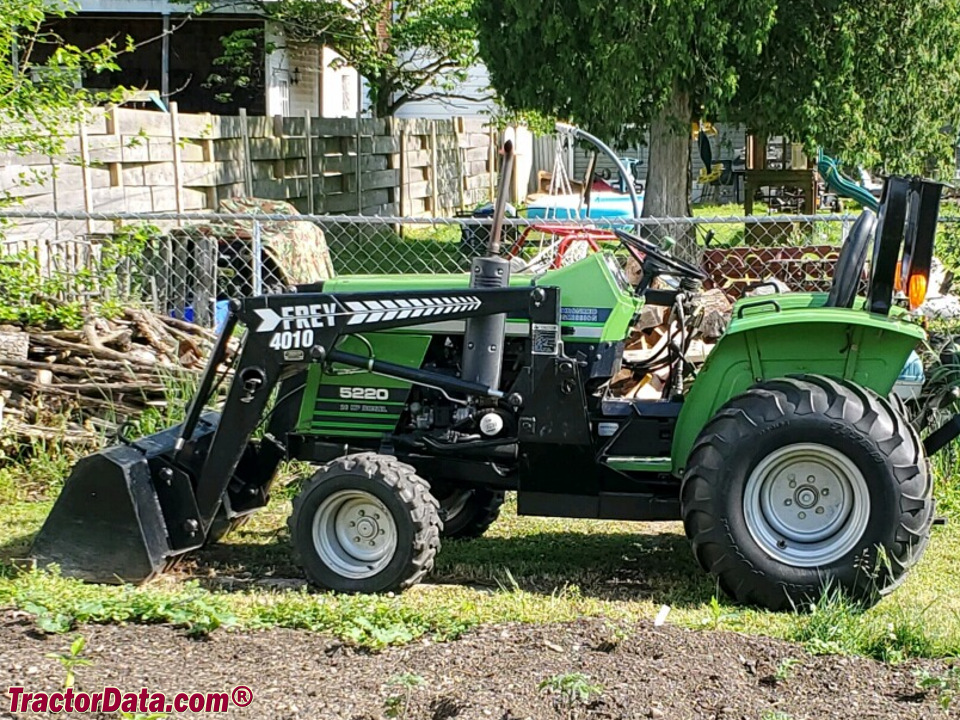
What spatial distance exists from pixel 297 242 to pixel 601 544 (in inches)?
214

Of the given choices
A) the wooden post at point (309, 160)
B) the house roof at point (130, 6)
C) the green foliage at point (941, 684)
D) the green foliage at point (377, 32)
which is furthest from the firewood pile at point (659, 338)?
the house roof at point (130, 6)

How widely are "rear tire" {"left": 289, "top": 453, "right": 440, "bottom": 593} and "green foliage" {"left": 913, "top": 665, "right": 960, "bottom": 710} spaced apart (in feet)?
7.00

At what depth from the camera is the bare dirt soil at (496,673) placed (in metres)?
4.13

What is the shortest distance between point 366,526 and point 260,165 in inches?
514

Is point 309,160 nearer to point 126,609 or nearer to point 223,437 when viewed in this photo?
point 223,437

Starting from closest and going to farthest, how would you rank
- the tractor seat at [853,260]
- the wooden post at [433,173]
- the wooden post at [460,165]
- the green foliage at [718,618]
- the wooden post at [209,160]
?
the green foliage at [718,618] → the tractor seat at [853,260] → the wooden post at [209,160] → the wooden post at [433,173] → the wooden post at [460,165]

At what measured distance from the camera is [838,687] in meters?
4.27

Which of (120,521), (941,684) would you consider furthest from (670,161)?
(941,684)

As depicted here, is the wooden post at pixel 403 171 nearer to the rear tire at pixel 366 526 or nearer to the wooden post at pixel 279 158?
the wooden post at pixel 279 158

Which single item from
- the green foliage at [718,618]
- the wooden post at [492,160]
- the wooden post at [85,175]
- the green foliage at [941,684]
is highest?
the wooden post at [492,160]

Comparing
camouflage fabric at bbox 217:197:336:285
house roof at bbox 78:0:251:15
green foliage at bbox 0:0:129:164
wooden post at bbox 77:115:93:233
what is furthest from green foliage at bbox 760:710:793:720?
house roof at bbox 78:0:251:15

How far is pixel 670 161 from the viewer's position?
51.9 feet

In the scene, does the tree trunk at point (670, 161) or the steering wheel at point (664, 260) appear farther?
the tree trunk at point (670, 161)

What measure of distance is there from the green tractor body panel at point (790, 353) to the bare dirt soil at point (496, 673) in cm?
127
